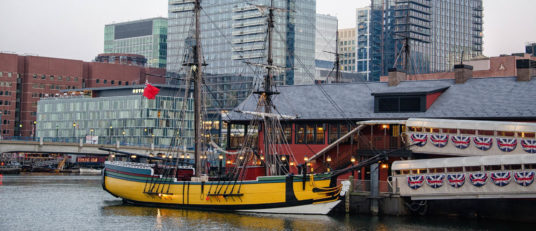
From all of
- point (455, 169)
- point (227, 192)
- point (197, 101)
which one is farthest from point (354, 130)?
point (197, 101)

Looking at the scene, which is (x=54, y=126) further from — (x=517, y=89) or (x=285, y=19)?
(x=517, y=89)

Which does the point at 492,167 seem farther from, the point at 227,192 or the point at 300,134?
the point at 300,134

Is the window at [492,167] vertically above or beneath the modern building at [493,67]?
beneath

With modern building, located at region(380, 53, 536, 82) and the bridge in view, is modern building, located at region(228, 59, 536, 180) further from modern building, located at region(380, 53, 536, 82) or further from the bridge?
modern building, located at region(380, 53, 536, 82)

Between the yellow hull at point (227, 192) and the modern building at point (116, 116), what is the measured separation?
3764 inches

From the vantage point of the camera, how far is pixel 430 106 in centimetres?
6150

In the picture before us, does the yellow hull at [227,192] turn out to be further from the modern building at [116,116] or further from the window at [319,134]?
the modern building at [116,116]

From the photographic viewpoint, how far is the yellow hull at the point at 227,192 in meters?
53.2

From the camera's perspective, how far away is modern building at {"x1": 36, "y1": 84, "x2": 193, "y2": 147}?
165 meters

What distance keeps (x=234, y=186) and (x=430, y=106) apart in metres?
18.3

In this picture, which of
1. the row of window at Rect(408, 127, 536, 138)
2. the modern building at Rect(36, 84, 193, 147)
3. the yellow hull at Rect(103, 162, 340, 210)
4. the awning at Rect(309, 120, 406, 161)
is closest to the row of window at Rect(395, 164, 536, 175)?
the row of window at Rect(408, 127, 536, 138)

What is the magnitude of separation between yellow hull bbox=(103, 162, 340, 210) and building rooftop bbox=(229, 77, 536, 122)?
10.4 metres

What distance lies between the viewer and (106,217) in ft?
178

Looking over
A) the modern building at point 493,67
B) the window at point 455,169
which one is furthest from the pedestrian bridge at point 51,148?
the window at point 455,169
